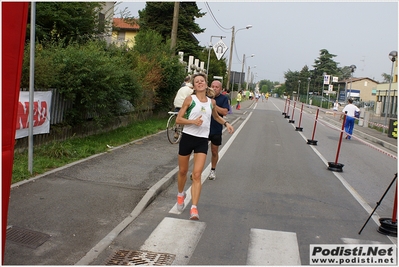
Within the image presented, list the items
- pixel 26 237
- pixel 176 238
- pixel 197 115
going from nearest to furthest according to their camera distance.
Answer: pixel 26 237
pixel 176 238
pixel 197 115

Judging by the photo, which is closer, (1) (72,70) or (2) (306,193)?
(2) (306,193)

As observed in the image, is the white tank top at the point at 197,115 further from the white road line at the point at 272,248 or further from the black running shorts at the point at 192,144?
the white road line at the point at 272,248

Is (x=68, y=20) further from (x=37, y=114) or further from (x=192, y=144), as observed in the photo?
(x=192, y=144)

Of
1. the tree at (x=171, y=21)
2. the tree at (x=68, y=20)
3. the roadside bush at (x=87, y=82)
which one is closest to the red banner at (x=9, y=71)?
the roadside bush at (x=87, y=82)

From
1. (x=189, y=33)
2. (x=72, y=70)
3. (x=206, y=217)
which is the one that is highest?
(x=189, y=33)

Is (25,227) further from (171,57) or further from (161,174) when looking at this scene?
(171,57)

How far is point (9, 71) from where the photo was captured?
3.21 m

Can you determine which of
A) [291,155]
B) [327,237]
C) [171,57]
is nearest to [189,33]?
[171,57]

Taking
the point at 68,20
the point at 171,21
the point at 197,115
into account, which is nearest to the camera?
the point at 197,115

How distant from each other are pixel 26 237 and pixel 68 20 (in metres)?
11.6

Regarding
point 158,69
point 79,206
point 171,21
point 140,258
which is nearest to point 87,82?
point 79,206

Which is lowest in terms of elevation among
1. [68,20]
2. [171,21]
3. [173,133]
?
[173,133]

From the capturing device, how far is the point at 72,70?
9867mm

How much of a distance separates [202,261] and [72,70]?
6.58 m
